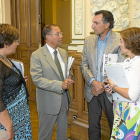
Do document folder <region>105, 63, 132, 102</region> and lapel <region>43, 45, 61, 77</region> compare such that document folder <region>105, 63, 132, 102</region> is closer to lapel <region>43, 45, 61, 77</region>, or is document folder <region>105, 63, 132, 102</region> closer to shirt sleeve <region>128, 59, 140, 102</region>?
shirt sleeve <region>128, 59, 140, 102</region>

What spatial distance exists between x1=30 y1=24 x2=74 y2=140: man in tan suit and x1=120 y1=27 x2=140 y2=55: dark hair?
0.79 m

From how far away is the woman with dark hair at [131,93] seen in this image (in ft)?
6.13

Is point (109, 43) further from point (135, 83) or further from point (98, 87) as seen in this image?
point (135, 83)

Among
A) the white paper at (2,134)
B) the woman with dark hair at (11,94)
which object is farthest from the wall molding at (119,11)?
the white paper at (2,134)

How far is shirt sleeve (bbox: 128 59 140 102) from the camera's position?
1.85 meters

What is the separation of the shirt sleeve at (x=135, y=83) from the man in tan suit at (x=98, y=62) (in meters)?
0.51

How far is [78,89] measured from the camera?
133 inches

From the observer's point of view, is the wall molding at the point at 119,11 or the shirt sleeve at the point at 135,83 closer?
the shirt sleeve at the point at 135,83

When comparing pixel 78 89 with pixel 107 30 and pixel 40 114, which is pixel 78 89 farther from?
pixel 107 30

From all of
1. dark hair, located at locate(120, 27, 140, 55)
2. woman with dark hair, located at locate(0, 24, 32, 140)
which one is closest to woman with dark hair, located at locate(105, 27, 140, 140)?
dark hair, located at locate(120, 27, 140, 55)

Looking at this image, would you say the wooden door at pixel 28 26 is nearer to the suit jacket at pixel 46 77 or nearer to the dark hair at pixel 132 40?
the suit jacket at pixel 46 77

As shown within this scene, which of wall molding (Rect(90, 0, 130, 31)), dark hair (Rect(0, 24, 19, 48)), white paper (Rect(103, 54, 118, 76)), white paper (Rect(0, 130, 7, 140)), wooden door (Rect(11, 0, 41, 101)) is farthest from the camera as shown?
wooden door (Rect(11, 0, 41, 101))

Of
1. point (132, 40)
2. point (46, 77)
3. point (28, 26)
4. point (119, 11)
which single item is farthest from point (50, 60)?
point (28, 26)

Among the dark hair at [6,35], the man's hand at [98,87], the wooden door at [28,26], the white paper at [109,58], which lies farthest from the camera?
the wooden door at [28,26]
